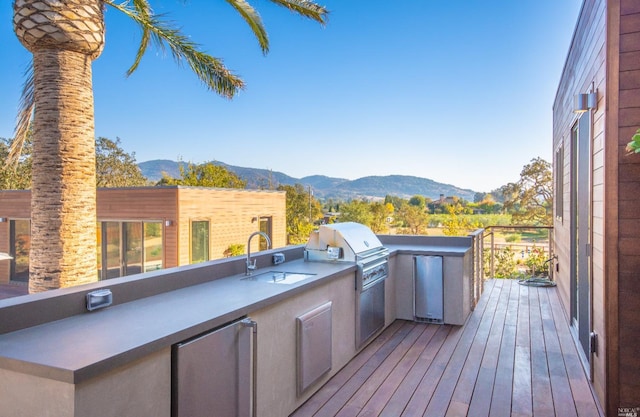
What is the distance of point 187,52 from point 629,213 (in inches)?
214

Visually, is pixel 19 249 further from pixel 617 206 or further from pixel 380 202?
pixel 617 206

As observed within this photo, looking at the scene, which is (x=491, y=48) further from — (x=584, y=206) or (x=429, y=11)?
(x=584, y=206)

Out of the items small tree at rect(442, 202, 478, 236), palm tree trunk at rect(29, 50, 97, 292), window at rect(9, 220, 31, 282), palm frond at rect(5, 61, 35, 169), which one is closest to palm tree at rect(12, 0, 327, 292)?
palm tree trunk at rect(29, 50, 97, 292)

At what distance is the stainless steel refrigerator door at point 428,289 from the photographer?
4734 millimetres

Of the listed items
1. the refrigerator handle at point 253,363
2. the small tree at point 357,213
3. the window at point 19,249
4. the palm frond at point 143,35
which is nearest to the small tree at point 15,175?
the window at point 19,249

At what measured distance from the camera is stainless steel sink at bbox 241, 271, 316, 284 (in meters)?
3.07

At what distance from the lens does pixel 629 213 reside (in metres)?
2.47

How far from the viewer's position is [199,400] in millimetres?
1839

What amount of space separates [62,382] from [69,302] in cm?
72

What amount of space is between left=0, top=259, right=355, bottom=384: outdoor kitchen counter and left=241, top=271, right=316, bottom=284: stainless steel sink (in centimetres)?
32

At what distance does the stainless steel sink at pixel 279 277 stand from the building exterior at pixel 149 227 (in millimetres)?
8351

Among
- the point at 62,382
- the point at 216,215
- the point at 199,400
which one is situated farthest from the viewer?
the point at 216,215

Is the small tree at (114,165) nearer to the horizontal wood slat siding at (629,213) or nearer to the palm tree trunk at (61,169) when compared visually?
the palm tree trunk at (61,169)

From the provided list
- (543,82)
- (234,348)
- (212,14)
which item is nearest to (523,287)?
(234,348)
